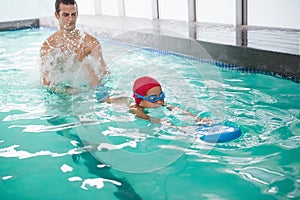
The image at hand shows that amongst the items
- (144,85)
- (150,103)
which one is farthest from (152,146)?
(144,85)

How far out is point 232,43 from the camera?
6.59 metres

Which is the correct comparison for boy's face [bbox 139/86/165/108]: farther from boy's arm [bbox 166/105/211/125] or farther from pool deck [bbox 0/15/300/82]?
pool deck [bbox 0/15/300/82]

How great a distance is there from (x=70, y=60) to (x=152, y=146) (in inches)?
78.9

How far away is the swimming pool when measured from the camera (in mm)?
2918

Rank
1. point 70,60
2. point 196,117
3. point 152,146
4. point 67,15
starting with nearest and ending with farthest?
point 152,146, point 196,117, point 67,15, point 70,60

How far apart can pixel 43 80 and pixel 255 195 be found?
10.3ft

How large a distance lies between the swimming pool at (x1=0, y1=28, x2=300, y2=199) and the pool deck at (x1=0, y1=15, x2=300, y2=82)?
10.7 inches

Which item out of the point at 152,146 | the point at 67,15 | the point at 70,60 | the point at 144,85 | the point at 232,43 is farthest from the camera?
the point at 232,43

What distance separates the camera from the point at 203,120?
379 centimetres

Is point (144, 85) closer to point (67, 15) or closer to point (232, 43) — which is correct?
point (67, 15)

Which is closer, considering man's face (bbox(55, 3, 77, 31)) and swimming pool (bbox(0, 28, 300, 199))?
swimming pool (bbox(0, 28, 300, 199))

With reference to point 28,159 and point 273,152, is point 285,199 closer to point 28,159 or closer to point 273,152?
point 273,152

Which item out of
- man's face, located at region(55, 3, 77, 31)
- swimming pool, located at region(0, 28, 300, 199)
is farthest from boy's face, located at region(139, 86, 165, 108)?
man's face, located at region(55, 3, 77, 31)

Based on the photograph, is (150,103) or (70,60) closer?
(150,103)
